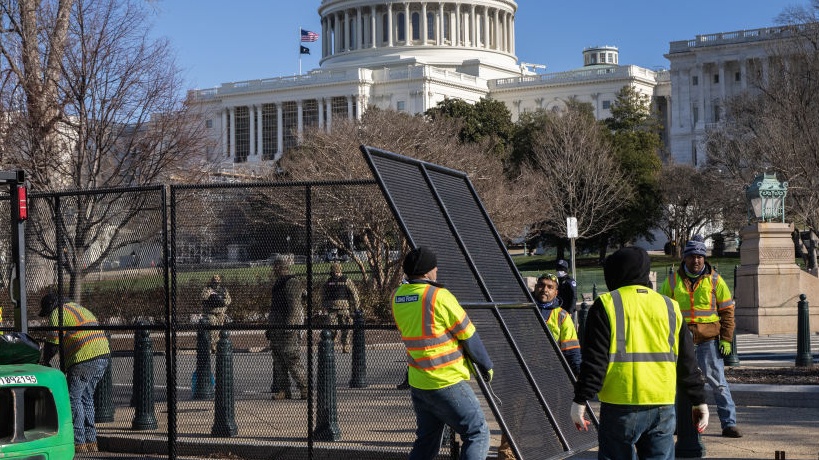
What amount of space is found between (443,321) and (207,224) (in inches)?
144

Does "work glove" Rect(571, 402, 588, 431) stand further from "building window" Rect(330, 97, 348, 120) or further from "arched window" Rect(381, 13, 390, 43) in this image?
"arched window" Rect(381, 13, 390, 43)

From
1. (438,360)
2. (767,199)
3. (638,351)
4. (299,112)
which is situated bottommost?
(438,360)

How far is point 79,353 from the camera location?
11539 millimetres

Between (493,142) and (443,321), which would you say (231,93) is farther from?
(443,321)

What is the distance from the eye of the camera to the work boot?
1170 cm

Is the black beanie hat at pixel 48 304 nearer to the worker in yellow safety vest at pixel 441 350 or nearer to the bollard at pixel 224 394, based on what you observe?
the bollard at pixel 224 394

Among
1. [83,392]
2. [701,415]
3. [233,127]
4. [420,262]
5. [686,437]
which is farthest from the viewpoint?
[233,127]

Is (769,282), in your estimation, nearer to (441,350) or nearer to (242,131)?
(441,350)

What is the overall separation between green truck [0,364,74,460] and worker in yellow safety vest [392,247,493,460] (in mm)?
2111

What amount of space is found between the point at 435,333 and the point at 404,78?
115875 mm

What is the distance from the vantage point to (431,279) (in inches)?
321

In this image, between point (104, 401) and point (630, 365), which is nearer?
point (630, 365)

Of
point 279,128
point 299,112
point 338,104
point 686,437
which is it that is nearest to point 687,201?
point 338,104

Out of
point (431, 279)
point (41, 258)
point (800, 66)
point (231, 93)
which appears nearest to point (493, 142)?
point (800, 66)
